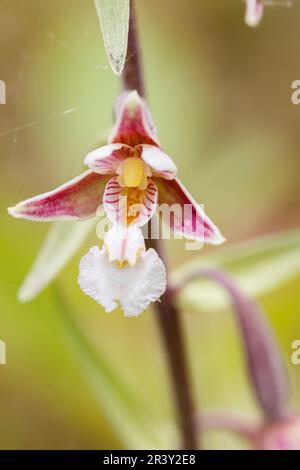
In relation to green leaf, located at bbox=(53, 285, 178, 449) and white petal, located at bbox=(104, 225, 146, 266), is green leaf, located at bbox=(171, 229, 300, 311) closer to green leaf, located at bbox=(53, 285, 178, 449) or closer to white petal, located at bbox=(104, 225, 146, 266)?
green leaf, located at bbox=(53, 285, 178, 449)

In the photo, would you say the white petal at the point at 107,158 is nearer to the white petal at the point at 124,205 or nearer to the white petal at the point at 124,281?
the white petal at the point at 124,205

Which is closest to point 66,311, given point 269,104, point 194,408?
point 194,408

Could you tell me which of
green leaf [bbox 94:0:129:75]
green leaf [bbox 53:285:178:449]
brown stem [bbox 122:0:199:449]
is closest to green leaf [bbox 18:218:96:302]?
brown stem [bbox 122:0:199:449]

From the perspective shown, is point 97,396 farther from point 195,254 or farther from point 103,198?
point 195,254

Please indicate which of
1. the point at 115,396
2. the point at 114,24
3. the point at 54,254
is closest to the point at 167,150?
the point at 115,396

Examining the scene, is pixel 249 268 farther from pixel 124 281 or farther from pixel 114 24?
pixel 114 24

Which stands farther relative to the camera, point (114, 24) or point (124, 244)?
point (124, 244)

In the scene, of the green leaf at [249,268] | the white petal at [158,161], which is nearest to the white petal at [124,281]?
the white petal at [158,161]
